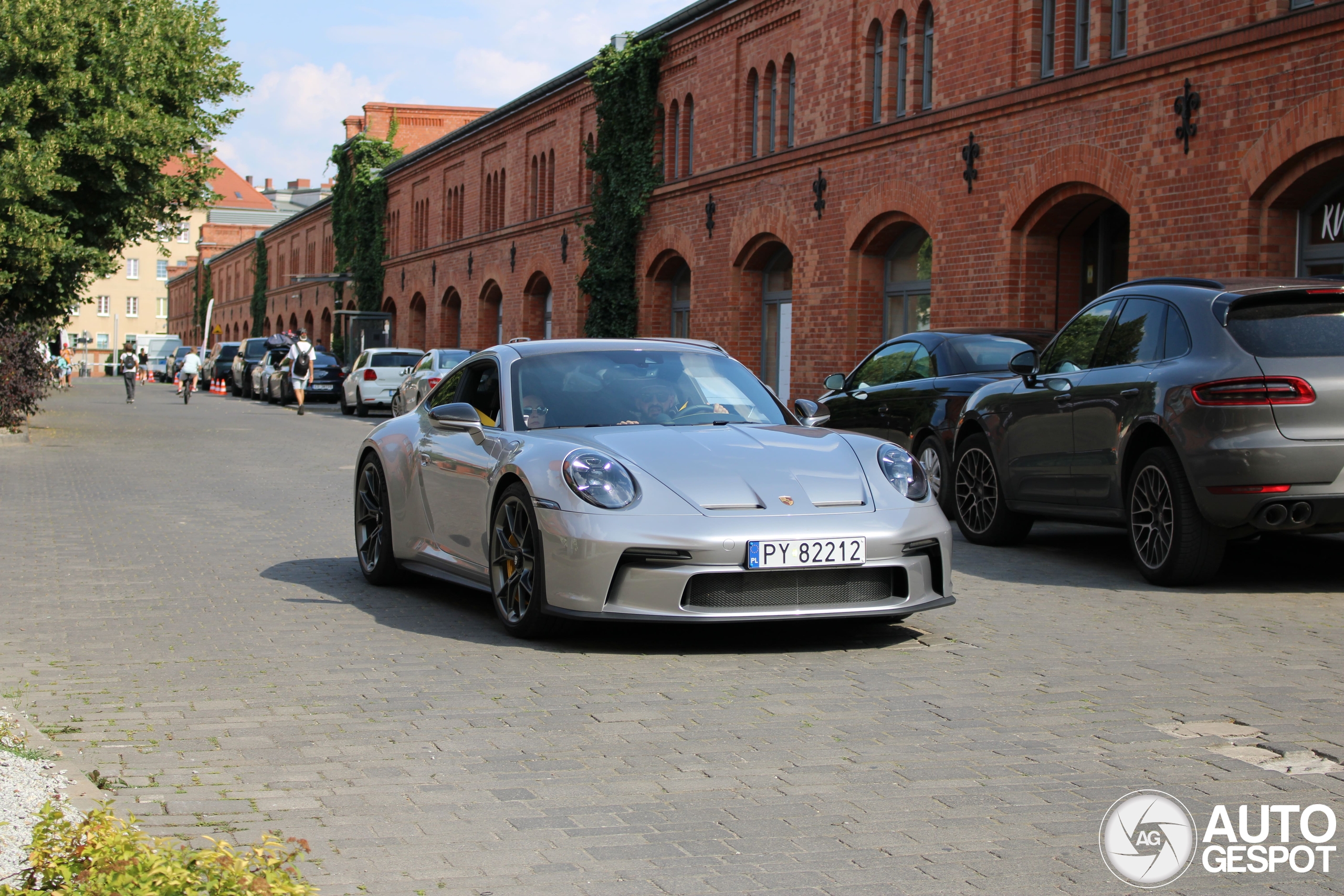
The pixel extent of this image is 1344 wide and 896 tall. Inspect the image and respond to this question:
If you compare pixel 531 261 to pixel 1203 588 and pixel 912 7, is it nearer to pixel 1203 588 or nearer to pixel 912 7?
pixel 912 7

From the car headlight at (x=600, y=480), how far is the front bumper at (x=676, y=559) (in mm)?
83

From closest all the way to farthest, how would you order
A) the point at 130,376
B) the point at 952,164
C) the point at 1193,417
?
the point at 1193,417 → the point at 952,164 → the point at 130,376

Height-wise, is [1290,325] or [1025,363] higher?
[1290,325]

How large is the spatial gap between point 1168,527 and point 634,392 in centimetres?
337

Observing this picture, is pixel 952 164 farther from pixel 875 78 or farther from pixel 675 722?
pixel 675 722

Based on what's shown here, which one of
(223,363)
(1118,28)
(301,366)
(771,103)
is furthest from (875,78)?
(223,363)

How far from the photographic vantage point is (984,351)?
42.8ft

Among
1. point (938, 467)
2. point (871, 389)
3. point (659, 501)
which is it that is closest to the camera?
point (659, 501)

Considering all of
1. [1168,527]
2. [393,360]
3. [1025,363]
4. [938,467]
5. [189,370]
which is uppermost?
[393,360]

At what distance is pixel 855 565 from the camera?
6.51m

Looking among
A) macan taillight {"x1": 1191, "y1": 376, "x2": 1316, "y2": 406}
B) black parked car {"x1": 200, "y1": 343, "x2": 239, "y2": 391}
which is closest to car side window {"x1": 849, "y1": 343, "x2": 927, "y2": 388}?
macan taillight {"x1": 1191, "y1": 376, "x2": 1316, "y2": 406}

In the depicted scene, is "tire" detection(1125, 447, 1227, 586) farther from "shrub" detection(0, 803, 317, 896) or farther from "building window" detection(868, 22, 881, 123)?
"building window" detection(868, 22, 881, 123)

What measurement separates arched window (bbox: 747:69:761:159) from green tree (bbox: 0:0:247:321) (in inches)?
359

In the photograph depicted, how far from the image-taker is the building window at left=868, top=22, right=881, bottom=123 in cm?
2344
